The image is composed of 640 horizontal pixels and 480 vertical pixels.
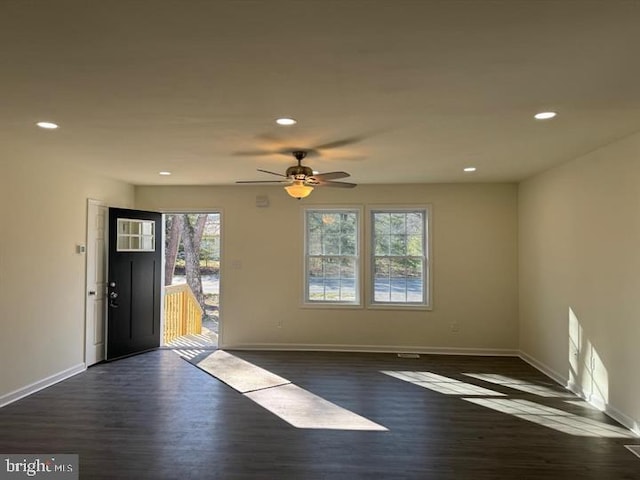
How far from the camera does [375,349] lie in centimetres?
619

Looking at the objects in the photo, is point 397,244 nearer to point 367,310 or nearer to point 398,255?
point 398,255

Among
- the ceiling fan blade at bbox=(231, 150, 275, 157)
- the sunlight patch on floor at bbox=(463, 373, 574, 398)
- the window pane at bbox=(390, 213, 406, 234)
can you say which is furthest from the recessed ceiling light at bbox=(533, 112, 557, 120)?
the window pane at bbox=(390, 213, 406, 234)

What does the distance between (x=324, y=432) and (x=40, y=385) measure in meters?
3.27

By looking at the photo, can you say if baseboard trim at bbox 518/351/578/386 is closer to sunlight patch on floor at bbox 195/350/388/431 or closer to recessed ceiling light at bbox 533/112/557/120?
sunlight patch on floor at bbox 195/350/388/431

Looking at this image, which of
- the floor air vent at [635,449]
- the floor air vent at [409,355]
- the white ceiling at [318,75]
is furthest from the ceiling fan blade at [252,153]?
the floor air vent at [635,449]

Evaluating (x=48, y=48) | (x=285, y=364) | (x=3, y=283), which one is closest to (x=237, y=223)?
(x=285, y=364)

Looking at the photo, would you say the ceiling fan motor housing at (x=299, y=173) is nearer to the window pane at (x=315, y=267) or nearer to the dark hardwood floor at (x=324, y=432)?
the dark hardwood floor at (x=324, y=432)

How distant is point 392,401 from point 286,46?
348 cm

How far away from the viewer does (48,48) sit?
1999 mm

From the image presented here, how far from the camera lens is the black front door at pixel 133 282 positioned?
5.68 m

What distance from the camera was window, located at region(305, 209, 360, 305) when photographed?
6.39 meters

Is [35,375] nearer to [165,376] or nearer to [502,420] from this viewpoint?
[165,376]

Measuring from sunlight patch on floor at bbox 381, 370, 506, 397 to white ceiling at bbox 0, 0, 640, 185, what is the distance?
2.60m

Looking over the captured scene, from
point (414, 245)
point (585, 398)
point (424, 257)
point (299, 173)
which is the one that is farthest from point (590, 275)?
point (299, 173)
